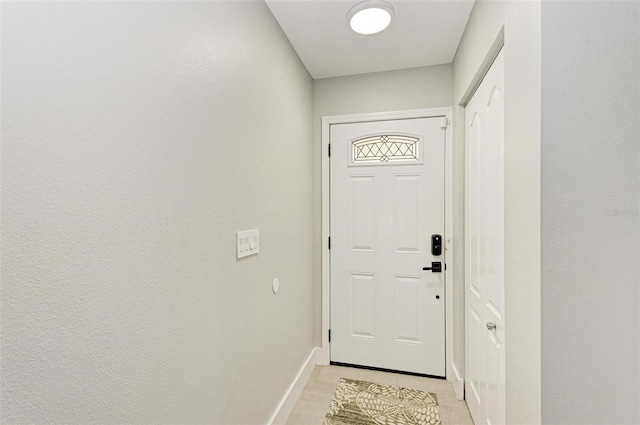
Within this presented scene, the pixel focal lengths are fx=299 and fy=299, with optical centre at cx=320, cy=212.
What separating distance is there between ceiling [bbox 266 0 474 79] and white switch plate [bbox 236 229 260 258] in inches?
50.7

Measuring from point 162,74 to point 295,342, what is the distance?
72.6 inches

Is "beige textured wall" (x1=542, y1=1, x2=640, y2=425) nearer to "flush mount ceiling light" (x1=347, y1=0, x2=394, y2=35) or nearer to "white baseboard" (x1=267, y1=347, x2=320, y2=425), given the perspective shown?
"flush mount ceiling light" (x1=347, y1=0, x2=394, y2=35)

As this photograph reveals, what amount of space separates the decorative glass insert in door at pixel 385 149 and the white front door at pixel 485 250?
435mm

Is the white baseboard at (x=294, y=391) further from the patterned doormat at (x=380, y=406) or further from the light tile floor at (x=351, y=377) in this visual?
the patterned doormat at (x=380, y=406)

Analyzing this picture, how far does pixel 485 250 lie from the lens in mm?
1609

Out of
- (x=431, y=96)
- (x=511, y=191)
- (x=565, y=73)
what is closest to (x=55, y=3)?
(x=565, y=73)

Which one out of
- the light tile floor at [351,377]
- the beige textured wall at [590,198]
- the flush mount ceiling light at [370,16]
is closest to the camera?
the beige textured wall at [590,198]

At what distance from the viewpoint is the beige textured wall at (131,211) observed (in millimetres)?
593

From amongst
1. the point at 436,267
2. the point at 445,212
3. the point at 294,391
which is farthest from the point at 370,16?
the point at 294,391

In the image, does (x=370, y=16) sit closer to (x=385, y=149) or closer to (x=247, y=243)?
(x=385, y=149)

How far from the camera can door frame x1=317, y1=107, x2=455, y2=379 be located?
2.29 metres

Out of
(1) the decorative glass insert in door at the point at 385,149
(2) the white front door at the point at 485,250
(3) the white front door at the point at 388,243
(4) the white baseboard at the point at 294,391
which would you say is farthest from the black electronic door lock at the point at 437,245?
(4) the white baseboard at the point at 294,391

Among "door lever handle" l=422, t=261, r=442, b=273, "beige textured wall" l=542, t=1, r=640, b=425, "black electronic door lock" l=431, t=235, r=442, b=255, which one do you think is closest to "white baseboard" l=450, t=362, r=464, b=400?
"door lever handle" l=422, t=261, r=442, b=273

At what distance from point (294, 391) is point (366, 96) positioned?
90.1 inches
